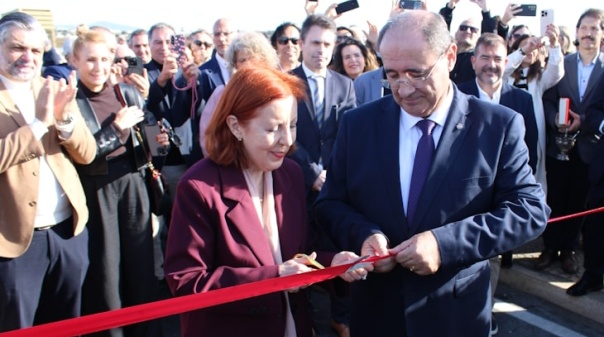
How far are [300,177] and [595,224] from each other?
324 cm

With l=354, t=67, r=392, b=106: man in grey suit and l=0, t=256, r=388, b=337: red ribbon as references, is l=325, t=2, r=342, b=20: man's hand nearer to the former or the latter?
l=354, t=67, r=392, b=106: man in grey suit

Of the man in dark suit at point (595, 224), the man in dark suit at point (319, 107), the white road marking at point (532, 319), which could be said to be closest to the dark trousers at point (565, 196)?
the man in dark suit at point (595, 224)

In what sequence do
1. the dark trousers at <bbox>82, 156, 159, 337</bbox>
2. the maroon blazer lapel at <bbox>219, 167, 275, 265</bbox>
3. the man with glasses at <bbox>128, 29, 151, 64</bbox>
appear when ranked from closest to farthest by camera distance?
the maroon blazer lapel at <bbox>219, 167, 275, 265</bbox>
the dark trousers at <bbox>82, 156, 159, 337</bbox>
the man with glasses at <bbox>128, 29, 151, 64</bbox>

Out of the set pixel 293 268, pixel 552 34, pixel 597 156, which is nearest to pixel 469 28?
pixel 552 34

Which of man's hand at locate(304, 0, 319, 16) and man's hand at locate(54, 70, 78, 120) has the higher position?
man's hand at locate(304, 0, 319, 16)

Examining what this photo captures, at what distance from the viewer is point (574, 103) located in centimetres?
488

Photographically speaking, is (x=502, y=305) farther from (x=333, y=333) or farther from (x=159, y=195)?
(x=159, y=195)

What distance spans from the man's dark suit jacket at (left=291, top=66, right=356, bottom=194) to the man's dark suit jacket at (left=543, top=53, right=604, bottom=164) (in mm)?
1993

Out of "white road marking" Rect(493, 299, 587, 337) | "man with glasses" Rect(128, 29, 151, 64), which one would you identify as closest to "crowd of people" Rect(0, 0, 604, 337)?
"white road marking" Rect(493, 299, 587, 337)

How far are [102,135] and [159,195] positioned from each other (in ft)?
2.01

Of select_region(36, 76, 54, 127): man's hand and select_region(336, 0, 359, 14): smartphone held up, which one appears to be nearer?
select_region(36, 76, 54, 127): man's hand

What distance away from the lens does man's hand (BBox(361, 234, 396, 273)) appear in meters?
2.03

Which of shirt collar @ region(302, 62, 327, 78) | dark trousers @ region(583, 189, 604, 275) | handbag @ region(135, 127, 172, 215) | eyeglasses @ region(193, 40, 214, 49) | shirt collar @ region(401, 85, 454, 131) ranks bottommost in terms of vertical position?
dark trousers @ region(583, 189, 604, 275)

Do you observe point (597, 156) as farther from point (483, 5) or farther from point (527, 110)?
point (483, 5)
